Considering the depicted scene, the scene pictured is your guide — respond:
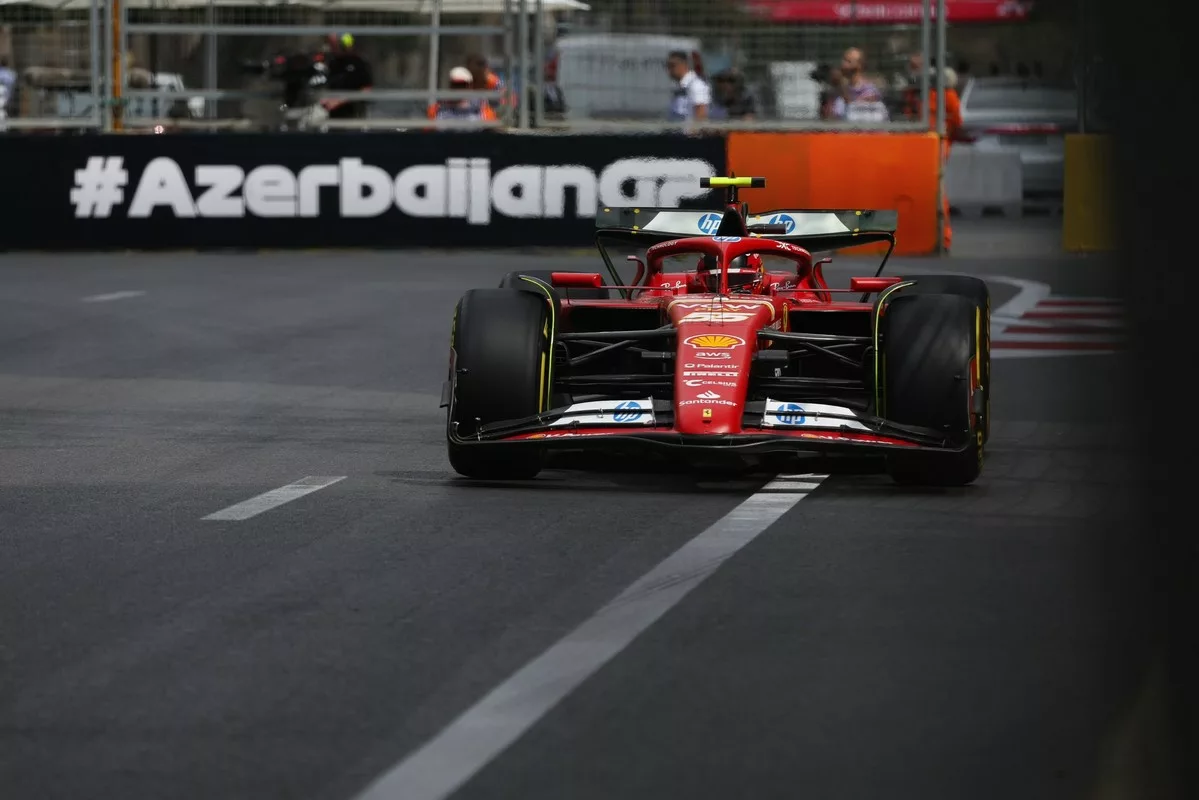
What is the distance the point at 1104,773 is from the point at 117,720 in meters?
2.18

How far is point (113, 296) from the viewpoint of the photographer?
55.8ft

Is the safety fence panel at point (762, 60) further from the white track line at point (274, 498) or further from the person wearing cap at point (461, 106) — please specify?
the white track line at point (274, 498)

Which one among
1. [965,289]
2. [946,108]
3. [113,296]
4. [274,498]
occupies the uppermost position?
[946,108]

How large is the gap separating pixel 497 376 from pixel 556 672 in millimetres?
3120

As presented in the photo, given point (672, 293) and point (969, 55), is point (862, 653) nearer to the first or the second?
point (672, 293)

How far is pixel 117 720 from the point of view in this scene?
4254 mm

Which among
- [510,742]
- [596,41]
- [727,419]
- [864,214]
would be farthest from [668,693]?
[596,41]

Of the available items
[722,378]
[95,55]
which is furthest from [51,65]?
[722,378]

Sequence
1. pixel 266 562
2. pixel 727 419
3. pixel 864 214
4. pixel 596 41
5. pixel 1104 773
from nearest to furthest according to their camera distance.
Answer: pixel 1104 773
pixel 266 562
pixel 727 419
pixel 864 214
pixel 596 41

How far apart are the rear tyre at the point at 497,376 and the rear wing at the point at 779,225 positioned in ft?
5.85

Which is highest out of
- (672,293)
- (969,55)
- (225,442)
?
(969,55)

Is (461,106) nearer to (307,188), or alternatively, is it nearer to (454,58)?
(454,58)

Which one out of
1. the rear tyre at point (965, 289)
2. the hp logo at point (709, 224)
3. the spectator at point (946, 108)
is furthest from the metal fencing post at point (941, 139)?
the rear tyre at point (965, 289)

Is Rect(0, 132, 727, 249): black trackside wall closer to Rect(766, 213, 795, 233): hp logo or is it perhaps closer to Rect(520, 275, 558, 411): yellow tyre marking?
Rect(766, 213, 795, 233): hp logo
